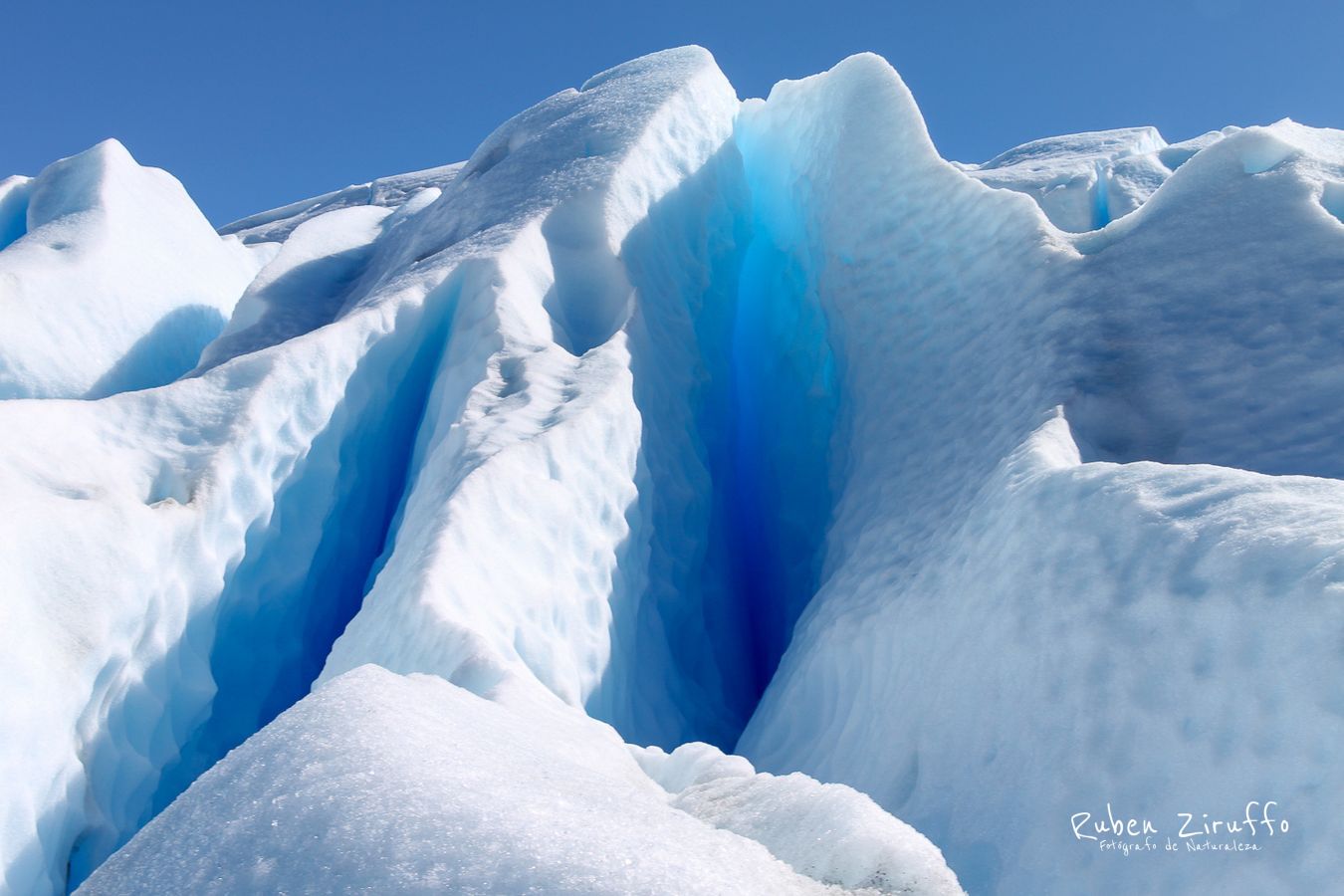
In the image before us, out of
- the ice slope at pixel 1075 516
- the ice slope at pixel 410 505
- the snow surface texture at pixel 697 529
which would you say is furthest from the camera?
the ice slope at pixel 410 505

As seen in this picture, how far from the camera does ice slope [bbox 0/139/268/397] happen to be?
7.33 metres

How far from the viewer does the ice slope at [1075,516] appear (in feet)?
8.40

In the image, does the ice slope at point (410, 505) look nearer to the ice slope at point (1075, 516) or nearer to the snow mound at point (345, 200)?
the ice slope at point (1075, 516)

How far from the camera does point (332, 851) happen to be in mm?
1812

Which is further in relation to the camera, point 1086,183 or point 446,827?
point 1086,183

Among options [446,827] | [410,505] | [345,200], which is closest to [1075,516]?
[446,827]

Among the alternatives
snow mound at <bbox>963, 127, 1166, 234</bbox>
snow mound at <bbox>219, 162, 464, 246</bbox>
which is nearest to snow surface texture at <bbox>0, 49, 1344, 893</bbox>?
snow mound at <bbox>963, 127, 1166, 234</bbox>

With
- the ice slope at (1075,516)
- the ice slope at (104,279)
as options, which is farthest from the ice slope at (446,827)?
the ice slope at (104,279)

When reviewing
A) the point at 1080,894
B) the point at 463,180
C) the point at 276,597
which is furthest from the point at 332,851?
the point at 463,180

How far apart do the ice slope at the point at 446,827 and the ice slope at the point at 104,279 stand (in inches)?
246

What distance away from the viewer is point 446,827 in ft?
5.96

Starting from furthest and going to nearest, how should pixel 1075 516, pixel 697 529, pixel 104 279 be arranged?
pixel 104 279, pixel 697 529, pixel 1075 516

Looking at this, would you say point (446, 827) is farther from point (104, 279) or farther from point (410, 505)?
point (104, 279)

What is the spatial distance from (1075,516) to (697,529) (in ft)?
8.91
